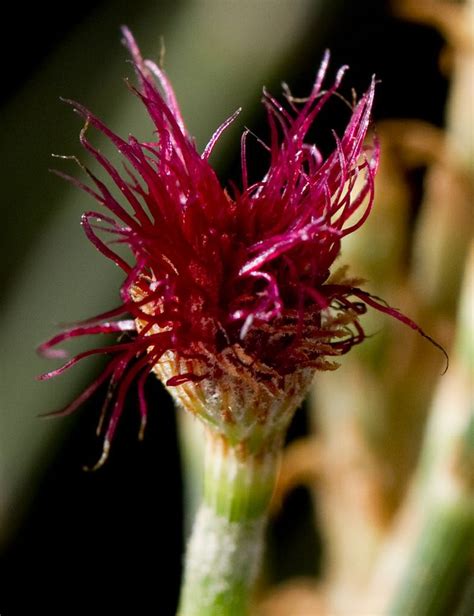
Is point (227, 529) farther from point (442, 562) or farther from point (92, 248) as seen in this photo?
point (92, 248)

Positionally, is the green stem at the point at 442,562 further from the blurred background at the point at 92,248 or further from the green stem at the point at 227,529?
the blurred background at the point at 92,248

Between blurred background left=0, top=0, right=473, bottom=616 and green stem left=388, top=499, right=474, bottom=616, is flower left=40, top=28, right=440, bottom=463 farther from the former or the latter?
blurred background left=0, top=0, right=473, bottom=616

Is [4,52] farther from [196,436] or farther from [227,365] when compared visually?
[227,365]

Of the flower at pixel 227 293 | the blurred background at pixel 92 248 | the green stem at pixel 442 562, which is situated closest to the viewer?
the flower at pixel 227 293

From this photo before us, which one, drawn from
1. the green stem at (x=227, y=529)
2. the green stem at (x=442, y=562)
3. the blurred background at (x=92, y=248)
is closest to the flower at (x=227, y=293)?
the green stem at (x=227, y=529)

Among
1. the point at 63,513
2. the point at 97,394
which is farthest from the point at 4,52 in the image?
the point at 63,513

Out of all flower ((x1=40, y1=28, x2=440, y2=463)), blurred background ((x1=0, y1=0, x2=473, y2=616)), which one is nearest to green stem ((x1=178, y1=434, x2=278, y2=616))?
flower ((x1=40, y1=28, x2=440, y2=463))
